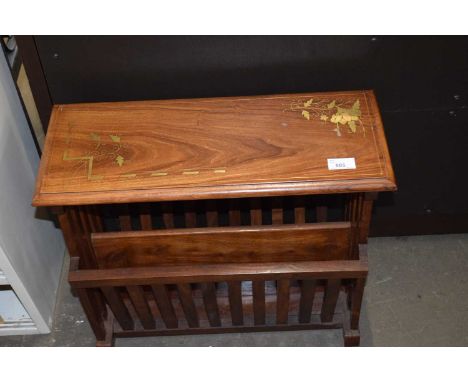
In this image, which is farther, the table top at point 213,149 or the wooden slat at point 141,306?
the wooden slat at point 141,306

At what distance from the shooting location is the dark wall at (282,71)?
66.6 inches

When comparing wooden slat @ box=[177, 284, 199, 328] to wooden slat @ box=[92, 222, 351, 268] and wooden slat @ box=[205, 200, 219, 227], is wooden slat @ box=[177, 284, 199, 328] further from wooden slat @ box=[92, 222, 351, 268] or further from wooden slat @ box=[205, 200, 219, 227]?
wooden slat @ box=[205, 200, 219, 227]

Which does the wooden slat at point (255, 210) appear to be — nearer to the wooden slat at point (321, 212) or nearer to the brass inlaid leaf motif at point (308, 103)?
the wooden slat at point (321, 212)

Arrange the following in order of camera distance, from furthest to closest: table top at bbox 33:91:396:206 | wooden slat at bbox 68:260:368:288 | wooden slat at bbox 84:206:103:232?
wooden slat at bbox 84:206:103:232
wooden slat at bbox 68:260:368:288
table top at bbox 33:91:396:206

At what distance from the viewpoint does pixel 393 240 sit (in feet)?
7.64

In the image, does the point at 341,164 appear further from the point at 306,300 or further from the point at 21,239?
the point at 21,239

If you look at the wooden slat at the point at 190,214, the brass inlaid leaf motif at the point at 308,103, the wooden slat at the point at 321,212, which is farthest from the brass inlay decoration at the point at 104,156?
the wooden slat at the point at 321,212

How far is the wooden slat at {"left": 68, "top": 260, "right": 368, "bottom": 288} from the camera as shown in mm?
1646

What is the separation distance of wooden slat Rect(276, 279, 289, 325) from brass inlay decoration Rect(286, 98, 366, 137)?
0.43m

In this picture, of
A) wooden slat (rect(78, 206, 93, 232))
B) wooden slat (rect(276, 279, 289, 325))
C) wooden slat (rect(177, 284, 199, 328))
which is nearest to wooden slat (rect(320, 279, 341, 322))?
wooden slat (rect(276, 279, 289, 325))

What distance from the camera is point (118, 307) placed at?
5.93 ft

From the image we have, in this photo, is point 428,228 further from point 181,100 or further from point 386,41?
point 181,100

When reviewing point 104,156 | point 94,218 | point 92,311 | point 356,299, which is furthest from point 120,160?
point 356,299

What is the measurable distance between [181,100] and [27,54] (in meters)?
0.43
